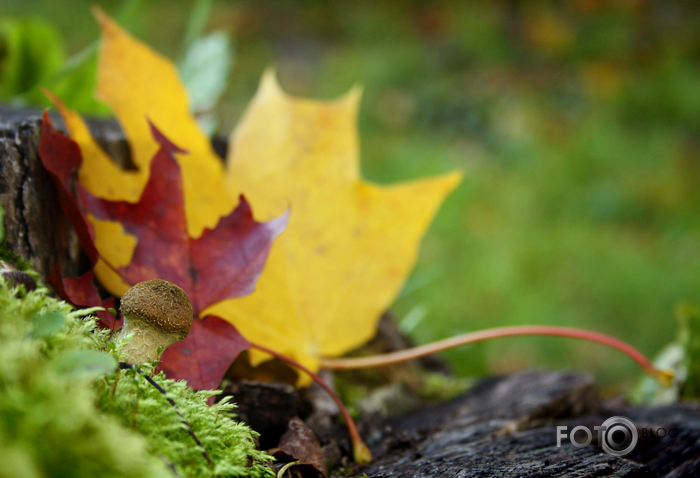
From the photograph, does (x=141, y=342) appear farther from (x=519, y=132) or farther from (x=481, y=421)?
(x=519, y=132)

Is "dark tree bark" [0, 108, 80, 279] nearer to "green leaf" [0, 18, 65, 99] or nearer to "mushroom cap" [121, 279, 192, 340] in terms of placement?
"mushroom cap" [121, 279, 192, 340]

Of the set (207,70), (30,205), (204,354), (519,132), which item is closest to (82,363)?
(204,354)

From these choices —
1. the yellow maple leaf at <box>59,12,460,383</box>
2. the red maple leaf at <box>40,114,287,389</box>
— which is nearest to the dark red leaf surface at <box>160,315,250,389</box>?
the red maple leaf at <box>40,114,287,389</box>

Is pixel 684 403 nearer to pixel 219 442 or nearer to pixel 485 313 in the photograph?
pixel 219 442

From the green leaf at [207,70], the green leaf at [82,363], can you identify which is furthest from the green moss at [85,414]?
the green leaf at [207,70]

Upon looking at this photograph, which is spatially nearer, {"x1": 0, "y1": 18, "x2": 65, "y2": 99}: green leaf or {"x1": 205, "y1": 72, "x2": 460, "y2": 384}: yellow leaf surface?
{"x1": 205, "y1": 72, "x2": 460, "y2": 384}: yellow leaf surface
